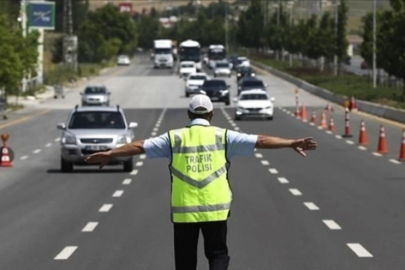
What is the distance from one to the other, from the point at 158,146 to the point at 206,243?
2.36 ft

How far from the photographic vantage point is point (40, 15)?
330 ft

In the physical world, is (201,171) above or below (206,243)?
above

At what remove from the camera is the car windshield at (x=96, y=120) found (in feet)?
101

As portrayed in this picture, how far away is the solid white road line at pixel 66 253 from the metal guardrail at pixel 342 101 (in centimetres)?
3685

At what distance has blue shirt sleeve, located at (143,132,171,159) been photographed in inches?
356

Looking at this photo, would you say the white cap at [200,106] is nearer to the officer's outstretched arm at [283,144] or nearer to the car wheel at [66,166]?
the officer's outstretched arm at [283,144]

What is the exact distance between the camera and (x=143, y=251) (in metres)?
15.7

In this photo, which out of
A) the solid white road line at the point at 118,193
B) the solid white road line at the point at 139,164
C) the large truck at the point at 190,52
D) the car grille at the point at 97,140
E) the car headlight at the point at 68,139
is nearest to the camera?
the solid white road line at the point at 118,193

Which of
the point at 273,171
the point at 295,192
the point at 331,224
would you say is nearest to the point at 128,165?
the point at 273,171

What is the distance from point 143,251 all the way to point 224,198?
6.77 meters

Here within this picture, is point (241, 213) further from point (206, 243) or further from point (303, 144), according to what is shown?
point (303, 144)

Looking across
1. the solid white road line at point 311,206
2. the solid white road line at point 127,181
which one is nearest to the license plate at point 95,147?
the solid white road line at point 127,181

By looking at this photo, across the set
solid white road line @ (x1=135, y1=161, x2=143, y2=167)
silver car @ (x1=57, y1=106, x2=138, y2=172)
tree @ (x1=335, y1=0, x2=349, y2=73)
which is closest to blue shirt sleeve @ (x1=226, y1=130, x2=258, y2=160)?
silver car @ (x1=57, y1=106, x2=138, y2=172)

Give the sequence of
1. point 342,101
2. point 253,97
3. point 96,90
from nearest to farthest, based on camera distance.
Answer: point 253,97 < point 96,90 < point 342,101
